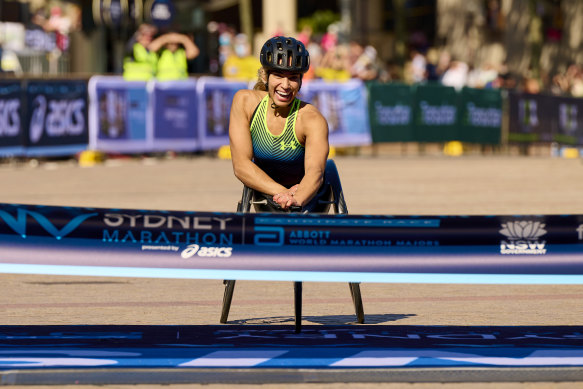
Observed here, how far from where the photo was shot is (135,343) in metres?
6.80

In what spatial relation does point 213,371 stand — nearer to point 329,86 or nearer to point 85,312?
point 85,312

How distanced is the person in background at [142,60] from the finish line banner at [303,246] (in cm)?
1781

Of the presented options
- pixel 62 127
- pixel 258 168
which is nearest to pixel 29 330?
pixel 258 168

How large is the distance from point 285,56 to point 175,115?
17.1 m

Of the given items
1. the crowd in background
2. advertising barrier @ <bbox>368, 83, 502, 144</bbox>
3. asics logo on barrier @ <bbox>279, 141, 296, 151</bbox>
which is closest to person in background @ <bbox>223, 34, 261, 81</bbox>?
the crowd in background

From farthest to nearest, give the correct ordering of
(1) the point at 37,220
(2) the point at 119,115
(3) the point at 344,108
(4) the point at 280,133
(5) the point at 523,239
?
(3) the point at 344,108 < (2) the point at 119,115 < (4) the point at 280,133 < (5) the point at 523,239 < (1) the point at 37,220

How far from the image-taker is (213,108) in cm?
2459

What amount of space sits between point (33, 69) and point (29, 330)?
23513 mm

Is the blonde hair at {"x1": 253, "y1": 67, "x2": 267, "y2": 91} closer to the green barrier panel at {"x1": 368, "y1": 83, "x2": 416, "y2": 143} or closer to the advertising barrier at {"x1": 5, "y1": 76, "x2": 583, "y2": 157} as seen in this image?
the advertising barrier at {"x1": 5, "y1": 76, "x2": 583, "y2": 157}

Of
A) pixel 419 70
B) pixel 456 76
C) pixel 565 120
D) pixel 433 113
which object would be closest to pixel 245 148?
pixel 433 113

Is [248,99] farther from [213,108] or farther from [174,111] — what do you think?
[213,108]

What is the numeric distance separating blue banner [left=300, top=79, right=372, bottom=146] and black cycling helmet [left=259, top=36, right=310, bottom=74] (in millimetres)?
18249

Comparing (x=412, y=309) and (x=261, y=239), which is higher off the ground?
(x=261, y=239)

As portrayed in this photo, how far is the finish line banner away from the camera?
6000 millimetres
